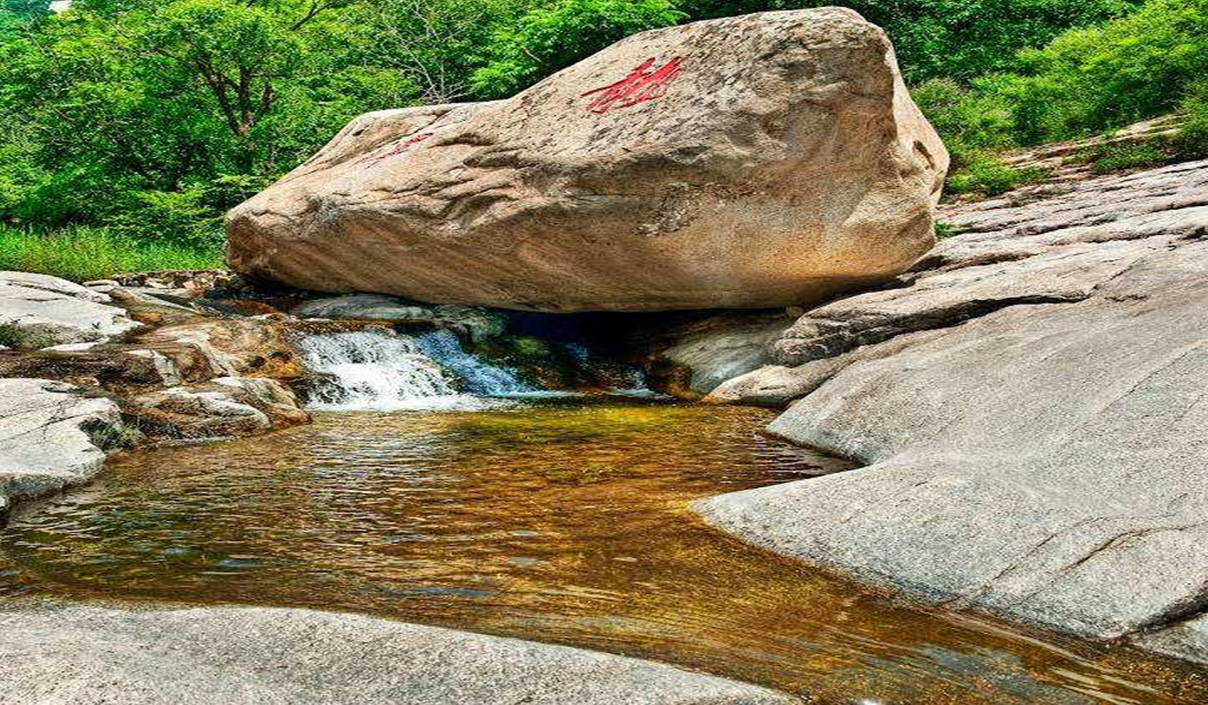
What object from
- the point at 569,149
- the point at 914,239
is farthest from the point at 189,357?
the point at 914,239

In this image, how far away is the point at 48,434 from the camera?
6.62 meters

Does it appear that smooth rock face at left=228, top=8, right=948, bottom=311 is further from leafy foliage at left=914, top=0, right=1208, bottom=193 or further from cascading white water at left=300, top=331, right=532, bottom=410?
leafy foliage at left=914, top=0, right=1208, bottom=193

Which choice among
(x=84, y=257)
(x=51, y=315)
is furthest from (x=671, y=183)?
(x=84, y=257)

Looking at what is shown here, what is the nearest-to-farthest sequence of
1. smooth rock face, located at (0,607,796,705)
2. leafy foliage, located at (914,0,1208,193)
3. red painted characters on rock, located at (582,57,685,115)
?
smooth rock face, located at (0,607,796,705) < red painted characters on rock, located at (582,57,685,115) < leafy foliage, located at (914,0,1208,193)

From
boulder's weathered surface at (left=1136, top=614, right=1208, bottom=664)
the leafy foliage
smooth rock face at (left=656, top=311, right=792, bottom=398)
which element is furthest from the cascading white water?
the leafy foliage

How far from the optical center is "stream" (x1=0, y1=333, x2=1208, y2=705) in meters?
3.12

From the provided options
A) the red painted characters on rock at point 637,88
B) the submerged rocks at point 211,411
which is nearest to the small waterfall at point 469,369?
the submerged rocks at point 211,411

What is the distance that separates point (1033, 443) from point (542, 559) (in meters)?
2.89

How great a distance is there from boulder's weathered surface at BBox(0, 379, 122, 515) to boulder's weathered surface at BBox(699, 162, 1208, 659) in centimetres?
442

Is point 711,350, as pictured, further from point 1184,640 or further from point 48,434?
point 1184,640

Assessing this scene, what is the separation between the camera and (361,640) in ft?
9.76

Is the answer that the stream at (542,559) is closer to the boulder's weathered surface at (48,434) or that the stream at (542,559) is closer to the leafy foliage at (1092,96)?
the boulder's weathered surface at (48,434)

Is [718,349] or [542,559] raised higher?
[542,559]

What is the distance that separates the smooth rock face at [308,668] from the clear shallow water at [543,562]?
1.38 feet
